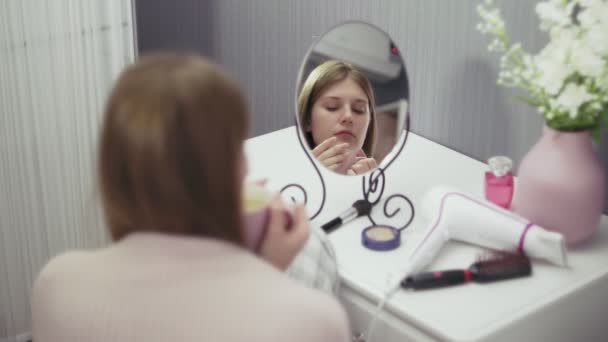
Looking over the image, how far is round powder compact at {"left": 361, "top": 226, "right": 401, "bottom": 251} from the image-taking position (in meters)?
1.26

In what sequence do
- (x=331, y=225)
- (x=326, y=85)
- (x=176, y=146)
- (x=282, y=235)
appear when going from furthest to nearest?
(x=326, y=85)
(x=331, y=225)
(x=282, y=235)
(x=176, y=146)

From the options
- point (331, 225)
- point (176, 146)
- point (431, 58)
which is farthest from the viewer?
point (431, 58)

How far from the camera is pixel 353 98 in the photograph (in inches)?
56.6

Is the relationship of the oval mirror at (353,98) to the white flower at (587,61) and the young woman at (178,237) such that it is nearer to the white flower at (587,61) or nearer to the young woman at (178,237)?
the white flower at (587,61)

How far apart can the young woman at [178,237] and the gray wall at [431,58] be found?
73 centimetres

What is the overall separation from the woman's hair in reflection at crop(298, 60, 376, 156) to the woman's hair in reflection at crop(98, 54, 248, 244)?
0.57 m

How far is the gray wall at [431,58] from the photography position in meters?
1.49

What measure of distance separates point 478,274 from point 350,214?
27 cm

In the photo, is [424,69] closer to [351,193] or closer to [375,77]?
[375,77]

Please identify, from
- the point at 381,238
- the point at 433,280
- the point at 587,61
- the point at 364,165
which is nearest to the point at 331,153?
the point at 364,165

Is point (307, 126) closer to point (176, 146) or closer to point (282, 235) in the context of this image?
point (282, 235)

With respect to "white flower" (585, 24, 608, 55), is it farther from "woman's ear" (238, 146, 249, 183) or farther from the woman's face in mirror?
"woman's ear" (238, 146, 249, 183)

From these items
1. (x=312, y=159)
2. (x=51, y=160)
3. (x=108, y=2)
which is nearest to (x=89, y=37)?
(x=108, y=2)

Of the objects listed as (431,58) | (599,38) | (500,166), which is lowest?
(500,166)
